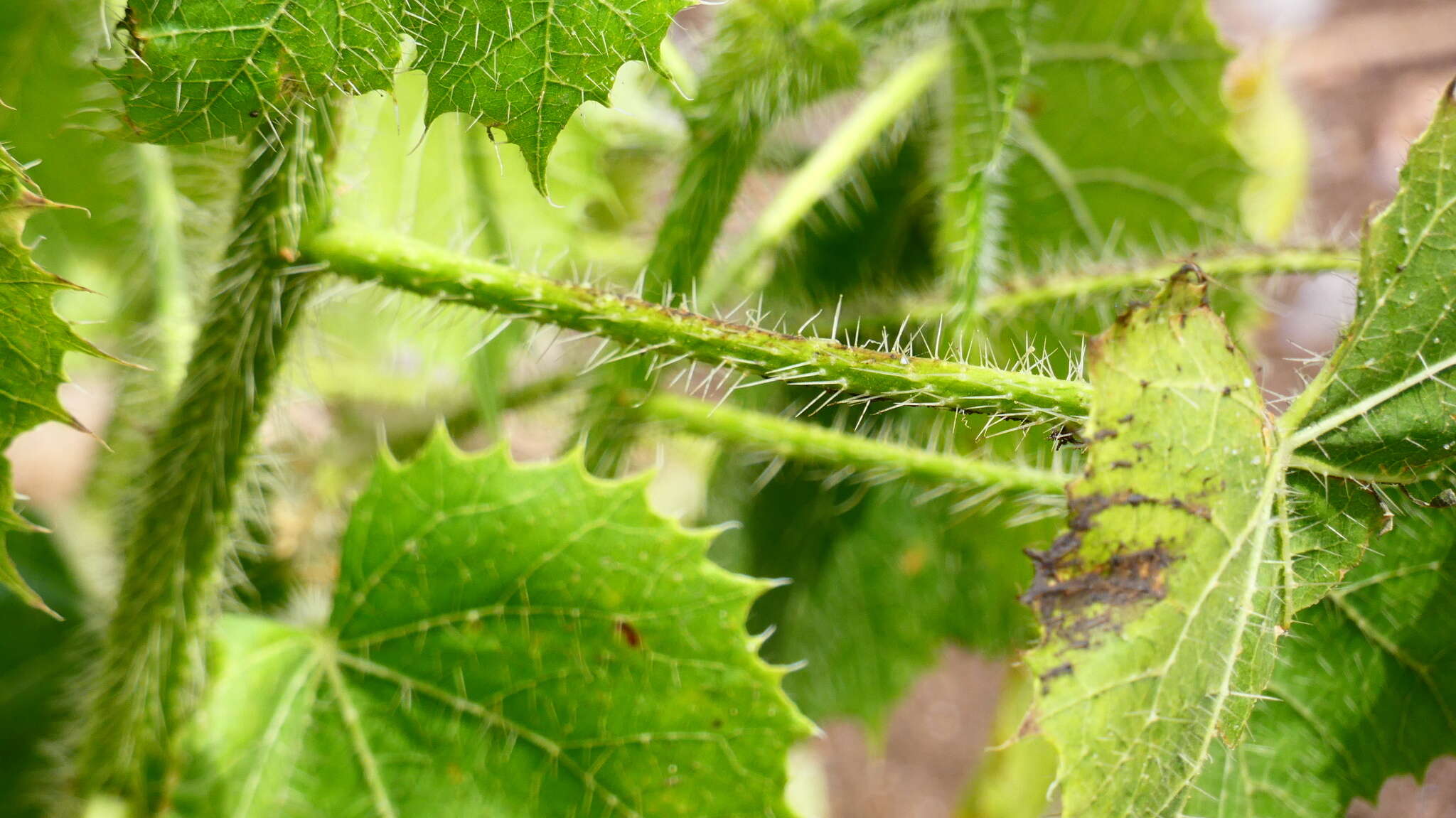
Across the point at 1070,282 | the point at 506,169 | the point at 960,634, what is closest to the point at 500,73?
the point at 1070,282

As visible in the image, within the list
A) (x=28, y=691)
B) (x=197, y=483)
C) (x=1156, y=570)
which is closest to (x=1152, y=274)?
(x=1156, y=570)

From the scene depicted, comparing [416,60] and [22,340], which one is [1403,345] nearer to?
[416,60]

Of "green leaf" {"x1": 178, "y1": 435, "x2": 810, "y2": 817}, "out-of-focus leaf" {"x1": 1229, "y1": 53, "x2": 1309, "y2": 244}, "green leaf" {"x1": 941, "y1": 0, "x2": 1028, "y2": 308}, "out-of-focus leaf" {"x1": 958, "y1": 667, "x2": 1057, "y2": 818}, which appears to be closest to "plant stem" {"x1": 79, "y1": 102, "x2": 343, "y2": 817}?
"green leaf" {"x1": 178, "y1": 435, "x2": 810, "y2": 817}

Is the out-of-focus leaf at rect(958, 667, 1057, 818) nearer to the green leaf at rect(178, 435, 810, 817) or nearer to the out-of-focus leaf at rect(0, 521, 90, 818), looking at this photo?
the green leaf at rect(178, 435, 810, 817)

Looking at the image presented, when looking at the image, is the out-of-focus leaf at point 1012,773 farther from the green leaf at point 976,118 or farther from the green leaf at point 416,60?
the green leaf at point 416,60

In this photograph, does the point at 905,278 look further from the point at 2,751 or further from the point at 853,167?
the point at 2,751

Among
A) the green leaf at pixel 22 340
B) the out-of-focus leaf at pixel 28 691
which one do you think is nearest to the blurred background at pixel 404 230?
the out-of-focus leaf at pixel 28 691
